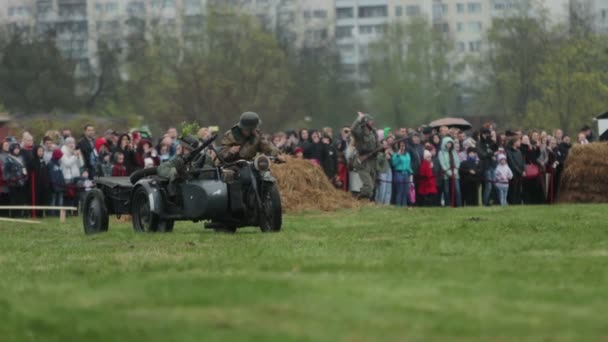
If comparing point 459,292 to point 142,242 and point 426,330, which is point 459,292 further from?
point 142,242

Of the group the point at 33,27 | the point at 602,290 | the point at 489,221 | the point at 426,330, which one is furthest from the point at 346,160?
the point at 33,27

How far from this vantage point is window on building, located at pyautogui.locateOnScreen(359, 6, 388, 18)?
198500 mm

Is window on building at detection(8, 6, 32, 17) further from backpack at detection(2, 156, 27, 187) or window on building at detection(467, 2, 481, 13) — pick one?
backpack at detection(2, 156, 27, 187)

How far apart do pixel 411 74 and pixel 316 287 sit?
11985cm

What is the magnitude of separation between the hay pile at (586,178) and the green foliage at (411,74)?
89907 millimetres

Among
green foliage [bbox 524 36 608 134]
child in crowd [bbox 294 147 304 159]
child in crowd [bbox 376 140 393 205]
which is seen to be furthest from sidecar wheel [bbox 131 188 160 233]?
green foliage [bbox 524 36 608 134]

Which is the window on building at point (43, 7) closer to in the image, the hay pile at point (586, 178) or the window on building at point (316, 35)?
the window on building at point (316, 35)

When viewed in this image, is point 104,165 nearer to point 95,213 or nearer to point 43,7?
point 95,213

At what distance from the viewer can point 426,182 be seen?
37.1 m

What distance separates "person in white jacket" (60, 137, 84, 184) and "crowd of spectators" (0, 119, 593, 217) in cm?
2

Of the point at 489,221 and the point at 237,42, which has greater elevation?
the point at 237,42

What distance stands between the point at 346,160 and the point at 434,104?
95.7m

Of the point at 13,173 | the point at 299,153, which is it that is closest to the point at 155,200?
the point at 13,173

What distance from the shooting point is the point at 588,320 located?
34.0 ft
